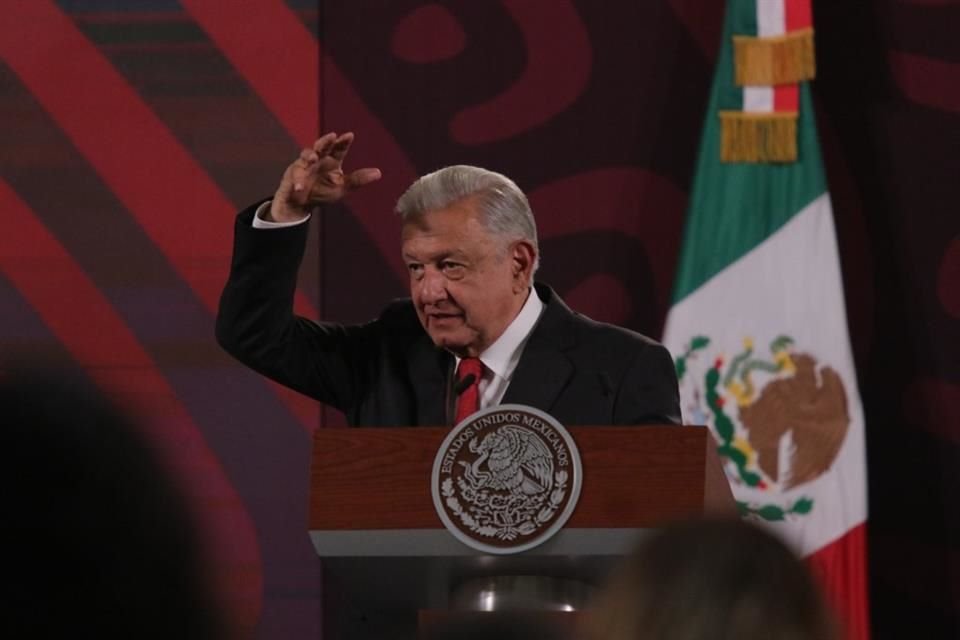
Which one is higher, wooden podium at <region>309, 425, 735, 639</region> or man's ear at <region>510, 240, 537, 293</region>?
man's ear at <region>510, 240, 537, 293</region>

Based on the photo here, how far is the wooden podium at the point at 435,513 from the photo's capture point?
2.04 m

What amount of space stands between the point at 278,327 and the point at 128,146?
7.97 feet

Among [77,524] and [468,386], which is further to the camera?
[468,386]

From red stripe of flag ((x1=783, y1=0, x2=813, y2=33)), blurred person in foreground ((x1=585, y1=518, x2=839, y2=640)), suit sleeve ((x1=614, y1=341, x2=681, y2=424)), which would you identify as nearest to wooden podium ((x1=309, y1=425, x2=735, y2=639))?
suit sleeve ((x1=614, y1=341, x2=681, y2=424))

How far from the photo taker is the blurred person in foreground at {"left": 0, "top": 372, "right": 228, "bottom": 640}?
642 mm

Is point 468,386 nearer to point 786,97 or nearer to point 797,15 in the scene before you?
point 786,97

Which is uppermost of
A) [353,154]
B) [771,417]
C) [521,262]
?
[353,154]

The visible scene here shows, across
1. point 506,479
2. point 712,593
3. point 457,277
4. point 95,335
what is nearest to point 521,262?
point 457,277

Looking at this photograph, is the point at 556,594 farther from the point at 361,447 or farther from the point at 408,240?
the point at 408,240

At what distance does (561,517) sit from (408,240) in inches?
31.9

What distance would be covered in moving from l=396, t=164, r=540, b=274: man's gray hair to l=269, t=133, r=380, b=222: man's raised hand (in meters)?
0.11

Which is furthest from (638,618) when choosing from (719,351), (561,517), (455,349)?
(719,351)

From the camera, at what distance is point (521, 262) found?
2.82 m

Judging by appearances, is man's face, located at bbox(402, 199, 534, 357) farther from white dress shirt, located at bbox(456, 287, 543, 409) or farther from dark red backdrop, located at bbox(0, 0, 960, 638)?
dark red backdrop, located at bbox(0, 0, 960, 638)
